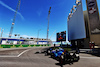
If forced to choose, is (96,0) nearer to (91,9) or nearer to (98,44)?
(91,9)

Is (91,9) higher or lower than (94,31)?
higher

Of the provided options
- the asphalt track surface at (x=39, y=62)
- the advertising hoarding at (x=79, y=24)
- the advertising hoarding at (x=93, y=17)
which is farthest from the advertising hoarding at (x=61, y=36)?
the asphalt track surface at (x=39, y=62)

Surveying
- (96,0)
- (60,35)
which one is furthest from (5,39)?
(96,0)

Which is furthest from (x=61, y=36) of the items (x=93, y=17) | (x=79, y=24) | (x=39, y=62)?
(x=39, y=62)

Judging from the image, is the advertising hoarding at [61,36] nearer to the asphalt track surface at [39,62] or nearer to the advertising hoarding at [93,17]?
the advertising hoarding at [93,17]

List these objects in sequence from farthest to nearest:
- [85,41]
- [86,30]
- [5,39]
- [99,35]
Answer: [5,39]
[85,41]
[86,30]
[99,35]

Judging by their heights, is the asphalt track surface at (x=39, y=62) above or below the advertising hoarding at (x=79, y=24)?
below

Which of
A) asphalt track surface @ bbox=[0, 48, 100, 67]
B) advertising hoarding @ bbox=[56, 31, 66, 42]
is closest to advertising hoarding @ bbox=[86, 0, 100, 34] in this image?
advertising hoarding @ bbox=[56, 31, 66, 42]

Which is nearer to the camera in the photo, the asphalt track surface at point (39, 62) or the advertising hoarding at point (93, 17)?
the asphalt track surface at point (39, 62)

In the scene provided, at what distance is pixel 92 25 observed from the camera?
91.3ft

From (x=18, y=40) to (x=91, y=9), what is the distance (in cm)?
6530

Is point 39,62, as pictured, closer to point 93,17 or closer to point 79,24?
point 93,17

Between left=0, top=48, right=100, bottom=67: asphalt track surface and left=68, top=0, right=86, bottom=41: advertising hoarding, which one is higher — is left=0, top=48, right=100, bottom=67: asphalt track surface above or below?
below

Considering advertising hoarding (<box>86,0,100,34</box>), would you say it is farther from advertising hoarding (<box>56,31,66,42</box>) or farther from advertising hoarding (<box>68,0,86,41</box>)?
advertising hoarding (<box>56,31,66,42</box>)
